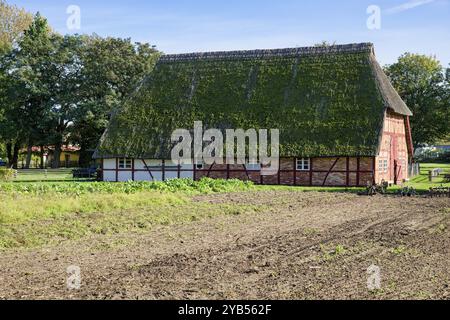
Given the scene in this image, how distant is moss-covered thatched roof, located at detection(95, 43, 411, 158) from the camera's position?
33656mm

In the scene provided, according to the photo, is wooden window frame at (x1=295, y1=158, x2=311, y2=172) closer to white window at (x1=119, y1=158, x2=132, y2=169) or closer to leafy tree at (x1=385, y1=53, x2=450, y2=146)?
white window at (x1=119, y1=158, x2=132, y2=169)

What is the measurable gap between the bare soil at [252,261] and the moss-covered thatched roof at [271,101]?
50.6 ft

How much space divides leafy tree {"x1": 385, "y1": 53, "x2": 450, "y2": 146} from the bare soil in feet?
125

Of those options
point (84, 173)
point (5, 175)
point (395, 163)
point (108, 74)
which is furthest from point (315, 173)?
point (108, 74)

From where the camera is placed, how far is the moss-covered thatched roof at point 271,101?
33.7 meters

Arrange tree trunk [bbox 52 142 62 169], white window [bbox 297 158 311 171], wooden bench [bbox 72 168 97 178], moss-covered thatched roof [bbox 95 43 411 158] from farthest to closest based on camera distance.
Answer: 1. tree trunk [bbox 52 142 62 169]
2. wooden bench [bbox 72 168 97 178]
3. white window [bbox 297 158 311 171]
4. moss-covered thatched roof [bbox 95 43 411 158]

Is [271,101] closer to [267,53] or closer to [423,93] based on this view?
[267,53]

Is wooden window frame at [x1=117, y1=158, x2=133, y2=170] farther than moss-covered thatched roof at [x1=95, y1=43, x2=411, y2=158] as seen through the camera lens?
Yes

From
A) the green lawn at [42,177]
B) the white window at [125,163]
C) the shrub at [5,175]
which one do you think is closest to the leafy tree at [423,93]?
the white window at [125,163]

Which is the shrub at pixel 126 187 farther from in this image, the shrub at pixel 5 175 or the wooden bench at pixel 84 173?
the wooden bench at pixel 84 173

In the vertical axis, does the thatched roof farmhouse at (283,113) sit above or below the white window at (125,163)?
above

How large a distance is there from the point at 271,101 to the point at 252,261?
25619mm

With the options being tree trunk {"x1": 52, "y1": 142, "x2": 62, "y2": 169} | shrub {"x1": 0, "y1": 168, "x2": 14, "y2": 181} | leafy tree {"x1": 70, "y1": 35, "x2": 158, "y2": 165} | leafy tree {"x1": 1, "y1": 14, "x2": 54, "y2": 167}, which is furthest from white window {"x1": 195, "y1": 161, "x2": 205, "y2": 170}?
tree trunk {"x1": 52, "y1": 142, "x2": 62, "y2": 169}

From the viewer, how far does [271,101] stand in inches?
1433
